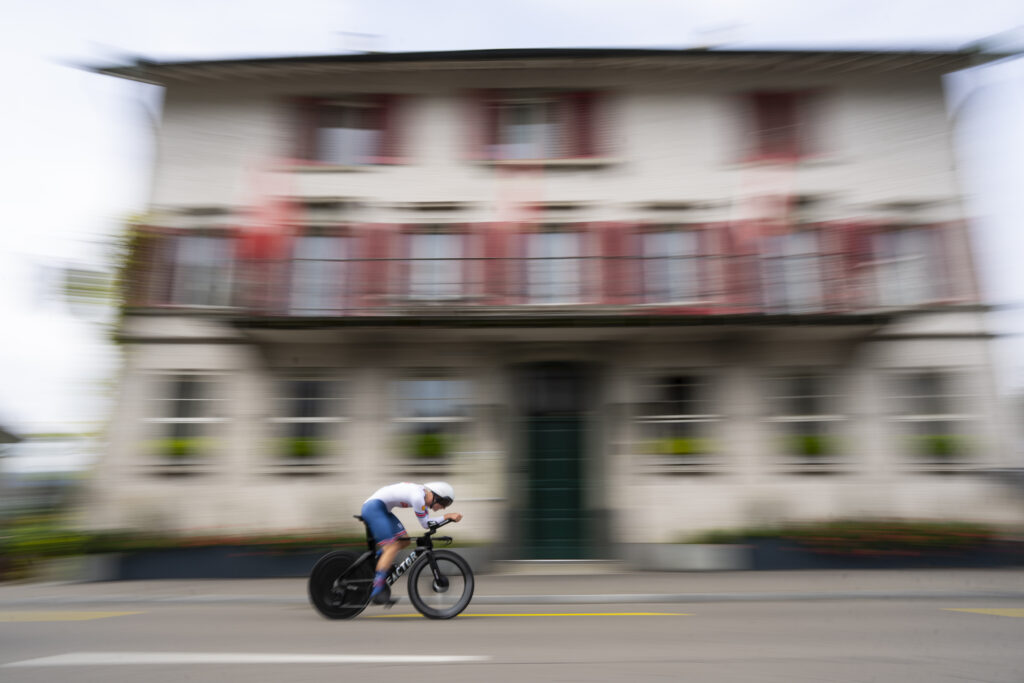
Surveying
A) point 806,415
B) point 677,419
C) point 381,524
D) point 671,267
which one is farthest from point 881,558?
point 381,524

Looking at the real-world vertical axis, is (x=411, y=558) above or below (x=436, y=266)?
below

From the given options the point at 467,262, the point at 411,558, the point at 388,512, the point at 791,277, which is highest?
the point at 467,262

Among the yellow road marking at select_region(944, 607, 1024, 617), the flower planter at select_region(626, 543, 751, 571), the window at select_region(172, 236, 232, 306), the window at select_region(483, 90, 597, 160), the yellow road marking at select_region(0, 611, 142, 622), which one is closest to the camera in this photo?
the yellow road marking at select_region(944, 607, 1024, 617)

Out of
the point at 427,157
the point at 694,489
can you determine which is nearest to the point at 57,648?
the point at 694,489

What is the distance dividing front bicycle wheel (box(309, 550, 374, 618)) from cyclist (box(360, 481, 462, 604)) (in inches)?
5.3

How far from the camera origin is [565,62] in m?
14.0

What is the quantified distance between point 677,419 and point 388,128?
7.53 m

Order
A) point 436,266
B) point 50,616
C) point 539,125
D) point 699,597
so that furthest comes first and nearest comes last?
point 539,125 < point 436,266 < point 699,597 < point 50,616

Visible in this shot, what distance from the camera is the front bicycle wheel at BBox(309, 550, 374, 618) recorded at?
7242mm

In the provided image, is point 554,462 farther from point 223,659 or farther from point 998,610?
point 223,659

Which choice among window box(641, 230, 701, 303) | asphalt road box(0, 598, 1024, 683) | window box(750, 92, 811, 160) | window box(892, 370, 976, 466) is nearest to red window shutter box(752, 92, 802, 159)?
window box(750, 92, 811, 160)

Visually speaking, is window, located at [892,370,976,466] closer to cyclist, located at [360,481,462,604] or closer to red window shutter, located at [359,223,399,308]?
red window shutter, located at [359,223,399,308]

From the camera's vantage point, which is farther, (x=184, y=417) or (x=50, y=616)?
(x=184, y=417)

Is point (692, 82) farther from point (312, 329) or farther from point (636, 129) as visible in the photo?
point (312, 329)
